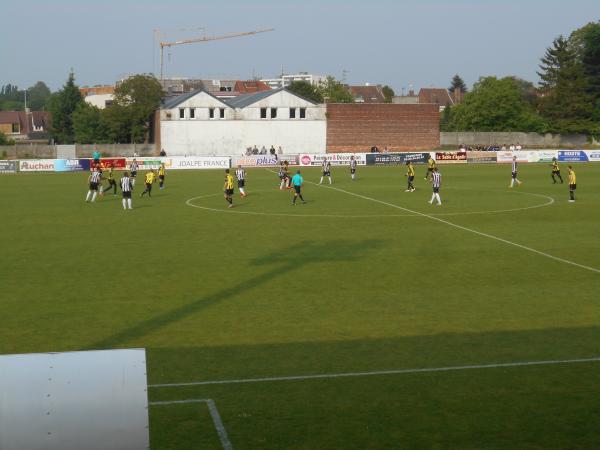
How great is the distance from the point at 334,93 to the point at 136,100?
4680 centimetres

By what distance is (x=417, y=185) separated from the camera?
172ft

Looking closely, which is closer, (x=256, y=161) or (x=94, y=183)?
(x=94, y=183)

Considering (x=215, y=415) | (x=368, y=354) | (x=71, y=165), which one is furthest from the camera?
(x=71, y=165)

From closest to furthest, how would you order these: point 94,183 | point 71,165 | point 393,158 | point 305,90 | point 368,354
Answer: point 368,354 → point 94,183 → point 71,165 → point 393,158 → point 305,90

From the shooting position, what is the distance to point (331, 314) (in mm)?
17953

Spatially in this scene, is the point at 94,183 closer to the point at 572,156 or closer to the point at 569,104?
the point at 572,156

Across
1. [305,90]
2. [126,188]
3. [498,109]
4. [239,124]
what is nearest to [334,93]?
[305,90]

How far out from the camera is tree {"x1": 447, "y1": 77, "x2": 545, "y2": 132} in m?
120

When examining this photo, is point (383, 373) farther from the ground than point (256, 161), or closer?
closer

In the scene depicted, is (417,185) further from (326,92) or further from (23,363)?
(326,92)

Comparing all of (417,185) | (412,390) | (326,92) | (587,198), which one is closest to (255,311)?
(412,390)

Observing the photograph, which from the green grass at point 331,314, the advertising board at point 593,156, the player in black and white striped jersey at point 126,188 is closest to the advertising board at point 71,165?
the player in black and white striped jersey at point 126,188

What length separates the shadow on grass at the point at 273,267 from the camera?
16453 millimetres

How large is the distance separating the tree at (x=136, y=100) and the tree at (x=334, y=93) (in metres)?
42.2
